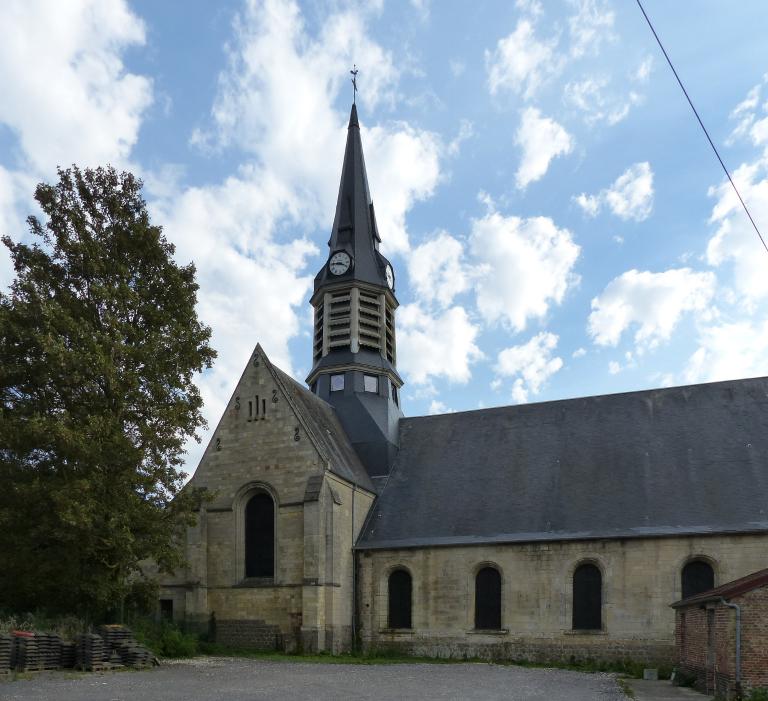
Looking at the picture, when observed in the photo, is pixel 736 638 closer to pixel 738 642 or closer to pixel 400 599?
pixel 738 642

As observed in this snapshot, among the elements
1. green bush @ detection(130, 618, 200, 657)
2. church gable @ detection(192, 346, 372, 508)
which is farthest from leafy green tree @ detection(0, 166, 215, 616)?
church gable @ detection(192, 346, 372, 508)

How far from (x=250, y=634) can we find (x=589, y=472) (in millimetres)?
12431

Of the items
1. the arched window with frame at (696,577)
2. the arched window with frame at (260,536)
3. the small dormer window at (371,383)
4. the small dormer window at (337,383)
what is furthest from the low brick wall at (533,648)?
the small dormer window at (337,383)

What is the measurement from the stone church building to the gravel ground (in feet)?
10.8

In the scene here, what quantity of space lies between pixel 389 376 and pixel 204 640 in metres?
12.7

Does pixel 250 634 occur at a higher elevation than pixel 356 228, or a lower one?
lower

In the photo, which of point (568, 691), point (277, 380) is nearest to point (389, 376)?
point (277, 380)

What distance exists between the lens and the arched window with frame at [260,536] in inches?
1056

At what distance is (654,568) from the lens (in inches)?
928

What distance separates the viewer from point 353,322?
108 feet

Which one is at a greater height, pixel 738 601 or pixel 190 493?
pixel 190 493

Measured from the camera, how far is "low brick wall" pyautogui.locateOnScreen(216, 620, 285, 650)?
2547 cm

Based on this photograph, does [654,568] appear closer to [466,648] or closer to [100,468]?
[466,648]

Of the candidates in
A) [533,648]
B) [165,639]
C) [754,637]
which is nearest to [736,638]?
[754,637]
